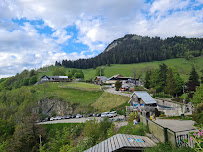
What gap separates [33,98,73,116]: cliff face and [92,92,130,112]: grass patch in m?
11.5

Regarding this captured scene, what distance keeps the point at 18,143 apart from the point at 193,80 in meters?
56.0

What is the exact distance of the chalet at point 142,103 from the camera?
33.4 meters

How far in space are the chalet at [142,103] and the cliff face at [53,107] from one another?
26.7 m

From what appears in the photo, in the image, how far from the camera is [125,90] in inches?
2311

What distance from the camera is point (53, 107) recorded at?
58656 millimetres

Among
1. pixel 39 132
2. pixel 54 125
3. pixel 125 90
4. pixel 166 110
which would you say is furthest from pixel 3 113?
pixel 166 110

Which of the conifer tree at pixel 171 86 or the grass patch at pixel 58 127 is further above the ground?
the conifer tree at pixel 171 86

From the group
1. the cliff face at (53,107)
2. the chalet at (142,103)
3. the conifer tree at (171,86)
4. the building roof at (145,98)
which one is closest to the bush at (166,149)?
the chalet at (142,103)

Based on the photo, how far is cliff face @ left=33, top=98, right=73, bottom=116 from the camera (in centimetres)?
5415

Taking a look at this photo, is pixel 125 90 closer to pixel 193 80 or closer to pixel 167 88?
pixel 167 88

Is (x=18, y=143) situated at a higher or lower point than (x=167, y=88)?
lower

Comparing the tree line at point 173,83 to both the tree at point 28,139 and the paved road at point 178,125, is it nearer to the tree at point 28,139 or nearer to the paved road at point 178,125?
the paved road at point 178,125

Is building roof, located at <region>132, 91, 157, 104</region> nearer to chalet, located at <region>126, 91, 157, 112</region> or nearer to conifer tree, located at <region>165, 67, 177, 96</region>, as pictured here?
chalet, located at <region>126, 91, 157, 112</region>

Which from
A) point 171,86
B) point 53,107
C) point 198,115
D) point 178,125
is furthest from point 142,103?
point 53,107
